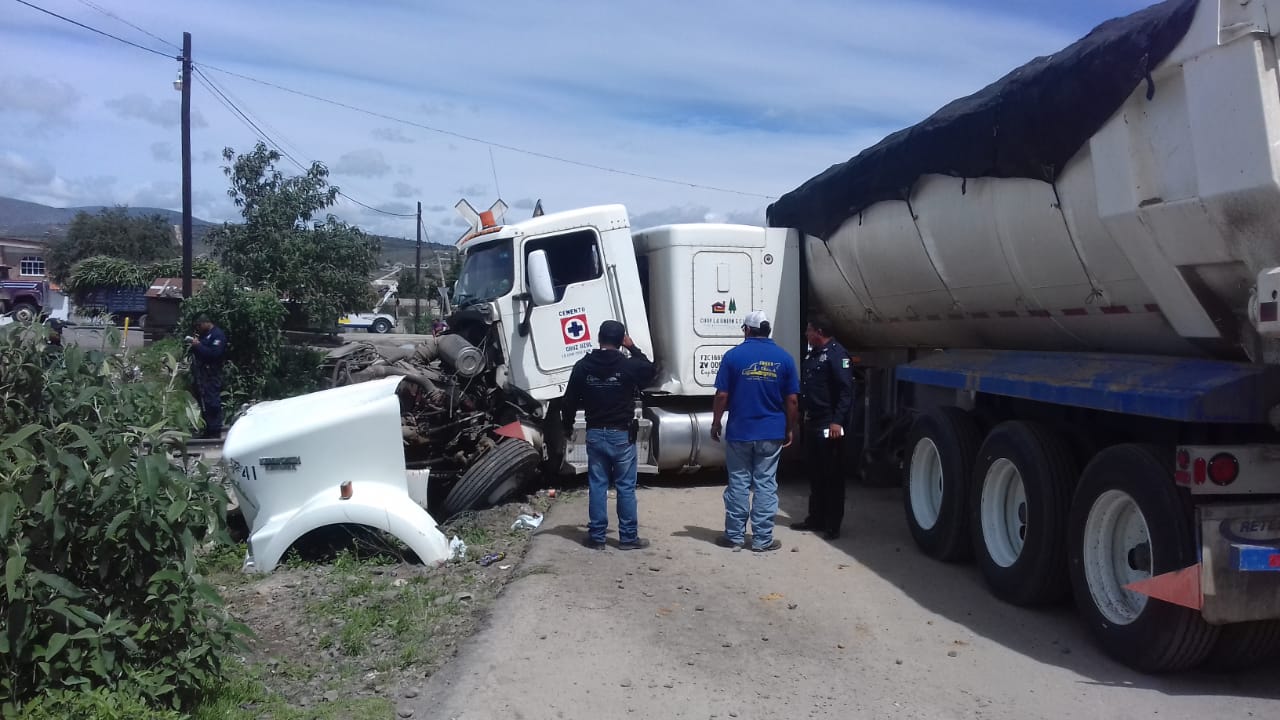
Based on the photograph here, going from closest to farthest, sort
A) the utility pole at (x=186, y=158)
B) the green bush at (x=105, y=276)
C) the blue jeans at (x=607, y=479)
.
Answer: the blue jeans at (x=607, y=479)
the utility pole at (x=186, y=158)
the green bush at (x=105, y=276)

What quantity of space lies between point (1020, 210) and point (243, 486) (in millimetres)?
5603

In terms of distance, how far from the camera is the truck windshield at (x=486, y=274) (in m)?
9.33

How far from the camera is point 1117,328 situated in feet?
18.6

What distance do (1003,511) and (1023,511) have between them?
0.87 feet

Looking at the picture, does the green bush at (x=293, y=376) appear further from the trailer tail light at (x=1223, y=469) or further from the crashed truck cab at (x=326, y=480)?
the trailer tail light at (x=1223, y=469)

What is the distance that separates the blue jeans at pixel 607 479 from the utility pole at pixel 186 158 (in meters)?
15.9

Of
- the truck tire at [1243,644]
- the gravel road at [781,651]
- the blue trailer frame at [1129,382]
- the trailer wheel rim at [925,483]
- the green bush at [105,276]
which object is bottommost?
the gravel road at [781,651]

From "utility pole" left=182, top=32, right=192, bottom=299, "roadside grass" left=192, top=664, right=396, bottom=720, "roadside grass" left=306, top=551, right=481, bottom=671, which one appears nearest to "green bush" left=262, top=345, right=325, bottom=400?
"utility pole" left=182, top=32, right=192, bottom=299

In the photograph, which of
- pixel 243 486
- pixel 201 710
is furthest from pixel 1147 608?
pixel 243 486

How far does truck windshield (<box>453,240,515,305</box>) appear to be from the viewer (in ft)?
30.6

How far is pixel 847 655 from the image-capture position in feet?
17.2

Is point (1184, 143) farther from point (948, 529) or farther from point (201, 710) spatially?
point (201, 710)

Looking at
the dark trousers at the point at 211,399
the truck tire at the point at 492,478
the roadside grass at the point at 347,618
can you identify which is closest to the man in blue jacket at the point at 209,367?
the dark trousers at the point at 211,399

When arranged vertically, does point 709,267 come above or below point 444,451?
above
